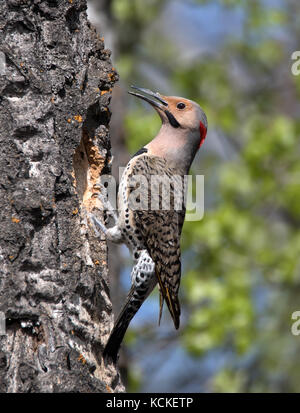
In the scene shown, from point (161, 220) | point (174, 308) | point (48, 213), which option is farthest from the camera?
point (161, 220)

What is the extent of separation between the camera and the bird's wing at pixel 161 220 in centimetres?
424

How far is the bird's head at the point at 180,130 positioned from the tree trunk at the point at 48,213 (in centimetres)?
106

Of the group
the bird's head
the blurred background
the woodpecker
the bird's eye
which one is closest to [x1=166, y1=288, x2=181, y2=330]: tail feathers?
the woodpecker

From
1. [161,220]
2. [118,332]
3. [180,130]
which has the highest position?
[180,130]

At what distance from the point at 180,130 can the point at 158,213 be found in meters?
0.71

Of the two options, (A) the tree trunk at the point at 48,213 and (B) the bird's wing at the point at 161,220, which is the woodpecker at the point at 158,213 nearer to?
(B) the bird's wing at the point at 161,220

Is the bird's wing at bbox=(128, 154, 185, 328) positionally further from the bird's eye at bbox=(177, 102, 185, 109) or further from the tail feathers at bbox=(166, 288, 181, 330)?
the bird's eye at bbox=(177, 102, 185, 109)

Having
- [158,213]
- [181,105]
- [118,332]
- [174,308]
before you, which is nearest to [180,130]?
[181,105]

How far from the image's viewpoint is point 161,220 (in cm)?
443

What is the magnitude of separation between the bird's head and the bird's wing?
0.45ft

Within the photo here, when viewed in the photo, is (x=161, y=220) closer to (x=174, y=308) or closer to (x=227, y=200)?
(x=174, y=308)

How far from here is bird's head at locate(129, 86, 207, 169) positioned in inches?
188
